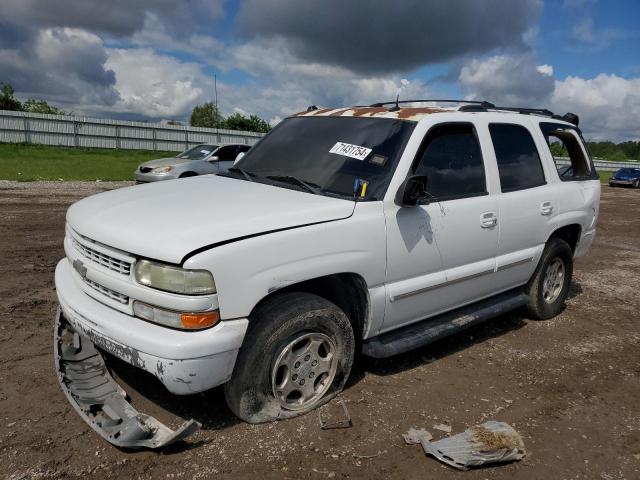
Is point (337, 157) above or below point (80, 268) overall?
above

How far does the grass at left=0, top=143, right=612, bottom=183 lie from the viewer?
18500 millimetres

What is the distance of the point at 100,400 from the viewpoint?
3.06 metres

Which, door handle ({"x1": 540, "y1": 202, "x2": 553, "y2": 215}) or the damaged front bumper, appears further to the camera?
door handle ({"x1": 540, "y1": 202, "x2": 553, "y2": 215})

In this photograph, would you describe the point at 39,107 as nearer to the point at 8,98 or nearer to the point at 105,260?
the point at 8,98

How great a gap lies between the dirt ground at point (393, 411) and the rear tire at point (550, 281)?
16 cm

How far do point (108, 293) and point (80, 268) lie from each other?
1.16ft

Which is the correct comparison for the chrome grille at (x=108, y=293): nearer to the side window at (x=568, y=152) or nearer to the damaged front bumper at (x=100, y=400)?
the damaged front bumper at (x=100, y=400)

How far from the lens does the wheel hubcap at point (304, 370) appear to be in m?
3.05

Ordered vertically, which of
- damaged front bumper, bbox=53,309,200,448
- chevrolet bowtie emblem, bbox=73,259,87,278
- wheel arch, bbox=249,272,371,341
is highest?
chevrolet bowtie emblem, bbox=73,259,87,278

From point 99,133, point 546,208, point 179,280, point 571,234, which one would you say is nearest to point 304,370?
point 179,280

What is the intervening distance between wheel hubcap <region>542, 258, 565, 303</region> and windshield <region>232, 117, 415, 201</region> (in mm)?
2469

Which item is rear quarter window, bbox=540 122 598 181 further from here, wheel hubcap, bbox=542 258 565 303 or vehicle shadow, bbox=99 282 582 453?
vehicle shadow, bbox=99 282 582 453

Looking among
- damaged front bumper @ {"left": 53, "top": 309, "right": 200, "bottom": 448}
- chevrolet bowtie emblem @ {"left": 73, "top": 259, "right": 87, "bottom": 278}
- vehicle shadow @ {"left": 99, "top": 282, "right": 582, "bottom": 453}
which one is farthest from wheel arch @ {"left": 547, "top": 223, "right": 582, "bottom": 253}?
chevrolet bowtie emblem @ {"left": 73, "top": 259, "right": 87, "bottom": 278}

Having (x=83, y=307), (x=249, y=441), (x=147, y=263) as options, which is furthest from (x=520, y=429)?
(x=83, y=307)
